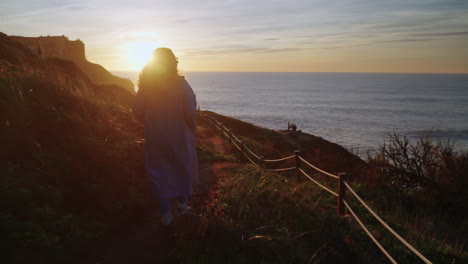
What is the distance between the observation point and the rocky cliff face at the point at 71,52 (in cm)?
2692

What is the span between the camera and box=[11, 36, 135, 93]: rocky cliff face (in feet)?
88.3

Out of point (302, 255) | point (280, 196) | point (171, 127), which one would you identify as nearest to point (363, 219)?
point (280, 196)

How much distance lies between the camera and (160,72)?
4195mm

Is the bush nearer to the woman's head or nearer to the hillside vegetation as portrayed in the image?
the hillside vegetation

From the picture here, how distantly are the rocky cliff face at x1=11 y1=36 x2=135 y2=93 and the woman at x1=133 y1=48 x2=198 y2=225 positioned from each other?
23.3 meters

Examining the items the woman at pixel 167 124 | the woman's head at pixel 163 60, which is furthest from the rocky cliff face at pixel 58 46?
the woman's head at pixel 163 60

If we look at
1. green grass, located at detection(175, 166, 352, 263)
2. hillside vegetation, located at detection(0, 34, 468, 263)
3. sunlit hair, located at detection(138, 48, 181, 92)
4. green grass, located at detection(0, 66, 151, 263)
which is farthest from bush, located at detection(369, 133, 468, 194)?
sunlit hair, located at detection(138, 48, 181, 92)

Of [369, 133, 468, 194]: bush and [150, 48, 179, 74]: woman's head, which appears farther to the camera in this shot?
[369, 133, 468, 194]: bush

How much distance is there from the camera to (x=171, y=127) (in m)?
4.41

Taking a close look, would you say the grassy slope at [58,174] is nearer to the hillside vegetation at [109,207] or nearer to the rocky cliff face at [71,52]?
the hillside vegetation at [109,207]

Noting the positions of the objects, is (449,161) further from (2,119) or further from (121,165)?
(2,119)

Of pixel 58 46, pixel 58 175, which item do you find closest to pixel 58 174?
pixel 58 175

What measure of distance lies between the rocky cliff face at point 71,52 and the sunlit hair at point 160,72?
920 inches

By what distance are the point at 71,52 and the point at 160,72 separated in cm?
3237
